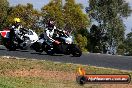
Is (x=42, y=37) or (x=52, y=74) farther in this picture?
(x=42, y=37)

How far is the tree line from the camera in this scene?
5534 centimetres

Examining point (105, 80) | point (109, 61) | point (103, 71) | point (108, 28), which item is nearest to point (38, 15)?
point (108, 28)

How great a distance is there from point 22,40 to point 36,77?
9.82m

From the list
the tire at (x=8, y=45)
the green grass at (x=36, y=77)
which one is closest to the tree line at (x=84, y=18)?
the tire at (x=8, y=45)

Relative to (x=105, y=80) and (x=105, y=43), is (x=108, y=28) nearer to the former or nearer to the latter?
(x=105, y=43)

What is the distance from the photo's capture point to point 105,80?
38.5 feet

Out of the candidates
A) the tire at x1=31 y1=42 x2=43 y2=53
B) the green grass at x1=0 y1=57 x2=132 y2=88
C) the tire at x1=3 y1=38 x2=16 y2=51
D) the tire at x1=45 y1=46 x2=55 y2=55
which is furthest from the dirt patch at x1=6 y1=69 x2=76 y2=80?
the tire at x1=3 y1=38 x2=16 y2=51

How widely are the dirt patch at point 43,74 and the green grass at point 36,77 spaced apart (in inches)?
11.9

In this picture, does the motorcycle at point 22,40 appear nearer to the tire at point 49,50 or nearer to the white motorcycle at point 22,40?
the white motorcycle at point 22,40

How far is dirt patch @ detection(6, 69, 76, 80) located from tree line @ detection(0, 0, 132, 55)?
36.2m

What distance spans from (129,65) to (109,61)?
1.36 meters

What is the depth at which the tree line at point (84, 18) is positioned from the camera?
182ft

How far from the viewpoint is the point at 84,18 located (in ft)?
184

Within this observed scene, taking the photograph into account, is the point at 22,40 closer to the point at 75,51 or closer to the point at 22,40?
the point at 22,40
